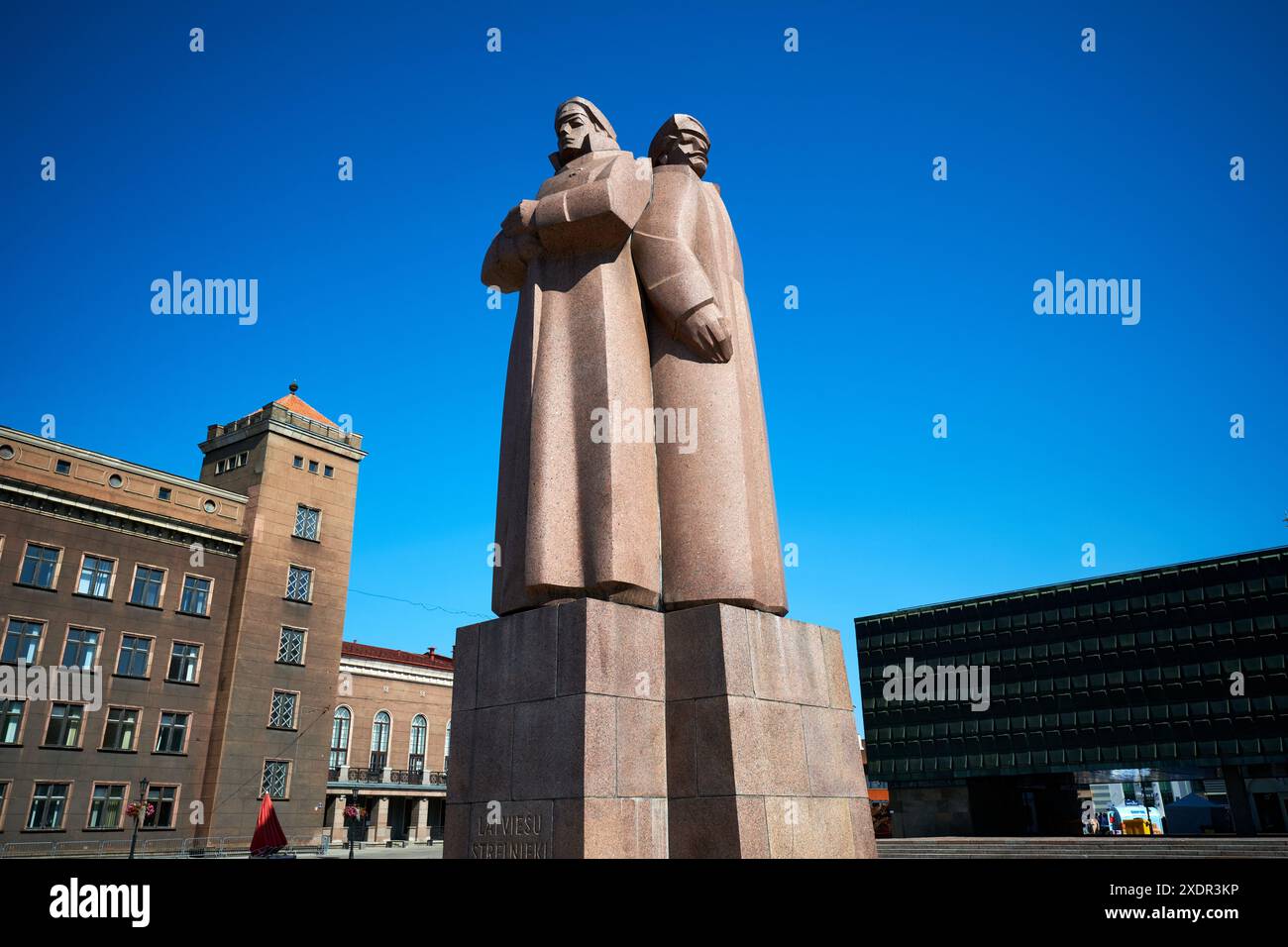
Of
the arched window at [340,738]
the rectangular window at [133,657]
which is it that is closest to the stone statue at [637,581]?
the rectangular window at [133,657]

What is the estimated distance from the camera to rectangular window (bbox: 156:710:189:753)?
51.6 metres

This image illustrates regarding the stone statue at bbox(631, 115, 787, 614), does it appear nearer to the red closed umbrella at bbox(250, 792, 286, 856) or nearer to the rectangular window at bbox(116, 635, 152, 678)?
the red closed umbrella at bbox(250, 792, 286, 856)

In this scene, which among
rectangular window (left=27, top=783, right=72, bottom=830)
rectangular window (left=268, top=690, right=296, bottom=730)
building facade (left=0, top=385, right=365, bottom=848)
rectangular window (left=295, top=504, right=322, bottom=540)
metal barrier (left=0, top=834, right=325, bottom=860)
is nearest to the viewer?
metal barrier (left=0, top=834, right=325, bottom=860)

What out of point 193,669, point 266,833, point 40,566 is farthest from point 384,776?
point 40,566

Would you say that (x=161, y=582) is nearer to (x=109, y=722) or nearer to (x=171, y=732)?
(x=109, y=722)

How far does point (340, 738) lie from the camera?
70875 millimetres

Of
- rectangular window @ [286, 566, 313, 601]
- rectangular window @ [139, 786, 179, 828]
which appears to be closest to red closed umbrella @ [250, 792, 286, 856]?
rectangular window @ [139, 786, 179, 828]

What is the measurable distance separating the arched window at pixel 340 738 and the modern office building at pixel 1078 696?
157 ft

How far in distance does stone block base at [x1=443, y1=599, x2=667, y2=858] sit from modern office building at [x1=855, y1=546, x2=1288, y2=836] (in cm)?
7267

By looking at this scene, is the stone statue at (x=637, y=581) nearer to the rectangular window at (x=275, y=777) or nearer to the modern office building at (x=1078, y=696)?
the rectangular window at (x=275, y=777)

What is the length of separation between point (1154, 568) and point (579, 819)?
76409 mm

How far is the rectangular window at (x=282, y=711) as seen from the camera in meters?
56.1
